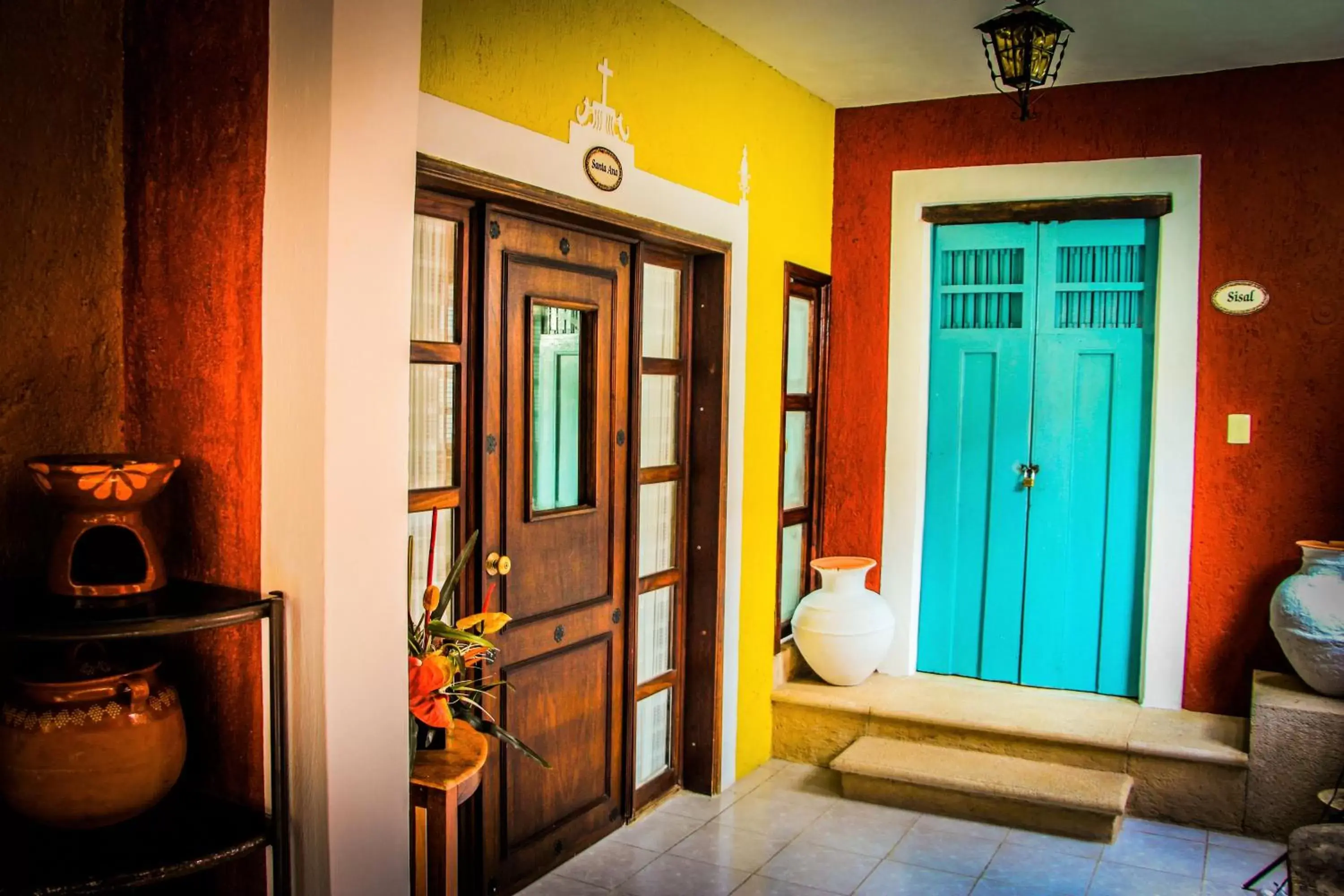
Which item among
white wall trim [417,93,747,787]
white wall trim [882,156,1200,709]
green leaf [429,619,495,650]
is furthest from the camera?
white wall trim [882,156,1200,709]

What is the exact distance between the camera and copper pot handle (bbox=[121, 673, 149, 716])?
175 centimetres

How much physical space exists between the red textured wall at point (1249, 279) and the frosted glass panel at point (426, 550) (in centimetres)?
307

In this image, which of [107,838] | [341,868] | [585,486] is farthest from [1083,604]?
[107,838]

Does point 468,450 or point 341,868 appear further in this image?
point 468,450

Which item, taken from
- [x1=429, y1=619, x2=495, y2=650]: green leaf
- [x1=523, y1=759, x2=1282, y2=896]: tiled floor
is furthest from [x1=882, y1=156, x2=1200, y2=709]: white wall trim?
[x1=429, y1=619, x2=495, y2=650]: green leaf

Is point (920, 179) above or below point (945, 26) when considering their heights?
below

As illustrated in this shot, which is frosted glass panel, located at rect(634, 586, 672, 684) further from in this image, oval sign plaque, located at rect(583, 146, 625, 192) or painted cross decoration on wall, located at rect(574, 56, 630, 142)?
painted cross decoration on wall, located at rect(574, 56, 630, 142)

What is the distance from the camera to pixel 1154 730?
4.30 meters

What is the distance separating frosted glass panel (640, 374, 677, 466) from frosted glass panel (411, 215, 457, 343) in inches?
37.0

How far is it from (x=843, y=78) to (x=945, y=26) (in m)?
0.72

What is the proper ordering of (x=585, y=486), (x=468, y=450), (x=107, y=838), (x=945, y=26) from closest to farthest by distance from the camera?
(x=107, y=838) → (x=468, y=450) → (x=585, y=486) → (x=945, y=26)

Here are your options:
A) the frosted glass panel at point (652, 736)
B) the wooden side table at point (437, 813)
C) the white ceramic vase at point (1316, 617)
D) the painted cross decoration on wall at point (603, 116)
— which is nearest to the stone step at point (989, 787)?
the frosted glass panel at point (652, 736)

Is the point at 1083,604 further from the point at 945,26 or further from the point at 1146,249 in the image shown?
the point at 945,26

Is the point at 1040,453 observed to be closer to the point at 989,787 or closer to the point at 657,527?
the point at 989,787
